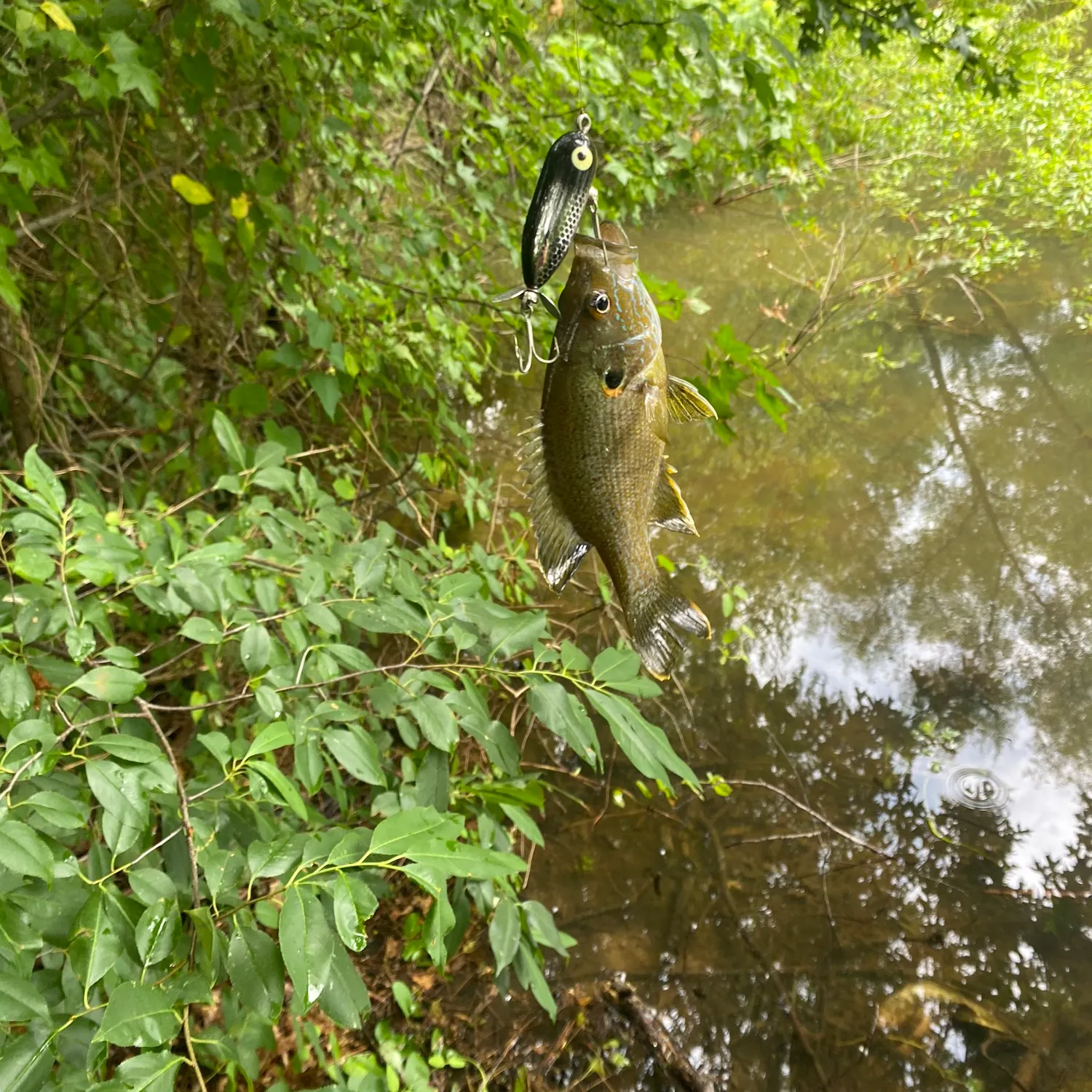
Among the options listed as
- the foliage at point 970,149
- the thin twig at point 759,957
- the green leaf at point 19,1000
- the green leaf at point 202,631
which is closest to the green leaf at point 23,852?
the green leaf at point 19,1000

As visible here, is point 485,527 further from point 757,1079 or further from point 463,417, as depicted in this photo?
point 757,1079

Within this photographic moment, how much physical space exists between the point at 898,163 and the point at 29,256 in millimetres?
8734

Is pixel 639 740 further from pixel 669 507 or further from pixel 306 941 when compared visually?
pixel 306 941

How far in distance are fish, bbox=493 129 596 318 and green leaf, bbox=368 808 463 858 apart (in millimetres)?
615

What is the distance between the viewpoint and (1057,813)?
322 cm

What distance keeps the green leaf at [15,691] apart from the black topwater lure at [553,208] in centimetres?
94

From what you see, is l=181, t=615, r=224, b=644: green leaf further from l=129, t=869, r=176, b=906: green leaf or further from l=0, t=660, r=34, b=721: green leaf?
l=129, t=869, r=176, b=906: green leaf

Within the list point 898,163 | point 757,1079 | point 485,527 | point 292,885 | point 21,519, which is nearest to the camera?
point 292,885

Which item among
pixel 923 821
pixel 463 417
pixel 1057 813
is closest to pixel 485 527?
pixel 463 417

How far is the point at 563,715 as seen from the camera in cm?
116

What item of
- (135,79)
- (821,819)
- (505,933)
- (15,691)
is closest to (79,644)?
(15,691)

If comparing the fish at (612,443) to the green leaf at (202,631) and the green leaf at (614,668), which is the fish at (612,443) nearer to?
the green leaf at (614,668)

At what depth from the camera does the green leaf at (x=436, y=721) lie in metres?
1.20

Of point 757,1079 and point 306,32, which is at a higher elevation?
point 306,32
